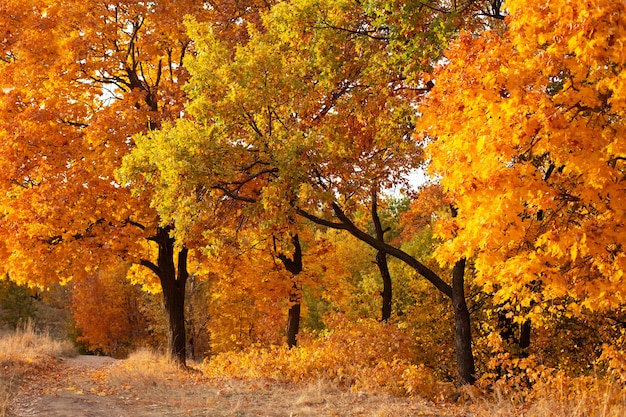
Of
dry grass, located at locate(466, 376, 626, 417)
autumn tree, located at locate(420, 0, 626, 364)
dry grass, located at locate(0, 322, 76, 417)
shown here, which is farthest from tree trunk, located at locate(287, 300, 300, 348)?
autumn tree, located at locate(420, 0, 626, 364)

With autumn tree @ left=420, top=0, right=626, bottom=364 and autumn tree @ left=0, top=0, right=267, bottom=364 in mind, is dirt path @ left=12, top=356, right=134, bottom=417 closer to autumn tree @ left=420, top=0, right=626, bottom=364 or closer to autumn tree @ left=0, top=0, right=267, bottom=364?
autumn tree @ left=0, top=0, right=267, bottom=364

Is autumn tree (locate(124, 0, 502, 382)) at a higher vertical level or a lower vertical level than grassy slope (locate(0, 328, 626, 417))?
higher

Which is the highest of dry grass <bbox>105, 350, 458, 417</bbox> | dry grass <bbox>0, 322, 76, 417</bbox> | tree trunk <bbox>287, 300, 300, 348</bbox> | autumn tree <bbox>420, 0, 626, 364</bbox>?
autumn tree <bbox>420, 0, 626, 364</bbox>

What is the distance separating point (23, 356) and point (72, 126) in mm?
6930

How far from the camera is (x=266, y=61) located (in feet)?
36.8

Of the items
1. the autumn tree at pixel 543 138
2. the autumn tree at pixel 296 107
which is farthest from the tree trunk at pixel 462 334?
the autumn tree at pixel 543 138

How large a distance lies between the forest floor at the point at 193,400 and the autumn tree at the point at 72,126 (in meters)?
3.38

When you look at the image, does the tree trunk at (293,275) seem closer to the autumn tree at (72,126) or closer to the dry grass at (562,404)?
the autumn tree at (72,126)

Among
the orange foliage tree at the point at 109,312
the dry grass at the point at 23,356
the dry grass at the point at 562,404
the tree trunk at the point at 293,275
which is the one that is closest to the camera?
the dry grass at the point at 562,404

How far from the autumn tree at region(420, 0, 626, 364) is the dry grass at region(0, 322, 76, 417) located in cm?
714

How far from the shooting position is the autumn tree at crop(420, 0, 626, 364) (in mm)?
6391

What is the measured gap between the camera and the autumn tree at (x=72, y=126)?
46.0ft

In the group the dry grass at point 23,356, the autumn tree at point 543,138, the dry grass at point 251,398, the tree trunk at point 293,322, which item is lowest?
the dry grass at point 251,398

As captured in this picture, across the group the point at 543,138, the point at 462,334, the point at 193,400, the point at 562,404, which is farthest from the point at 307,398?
the point at 543,138
